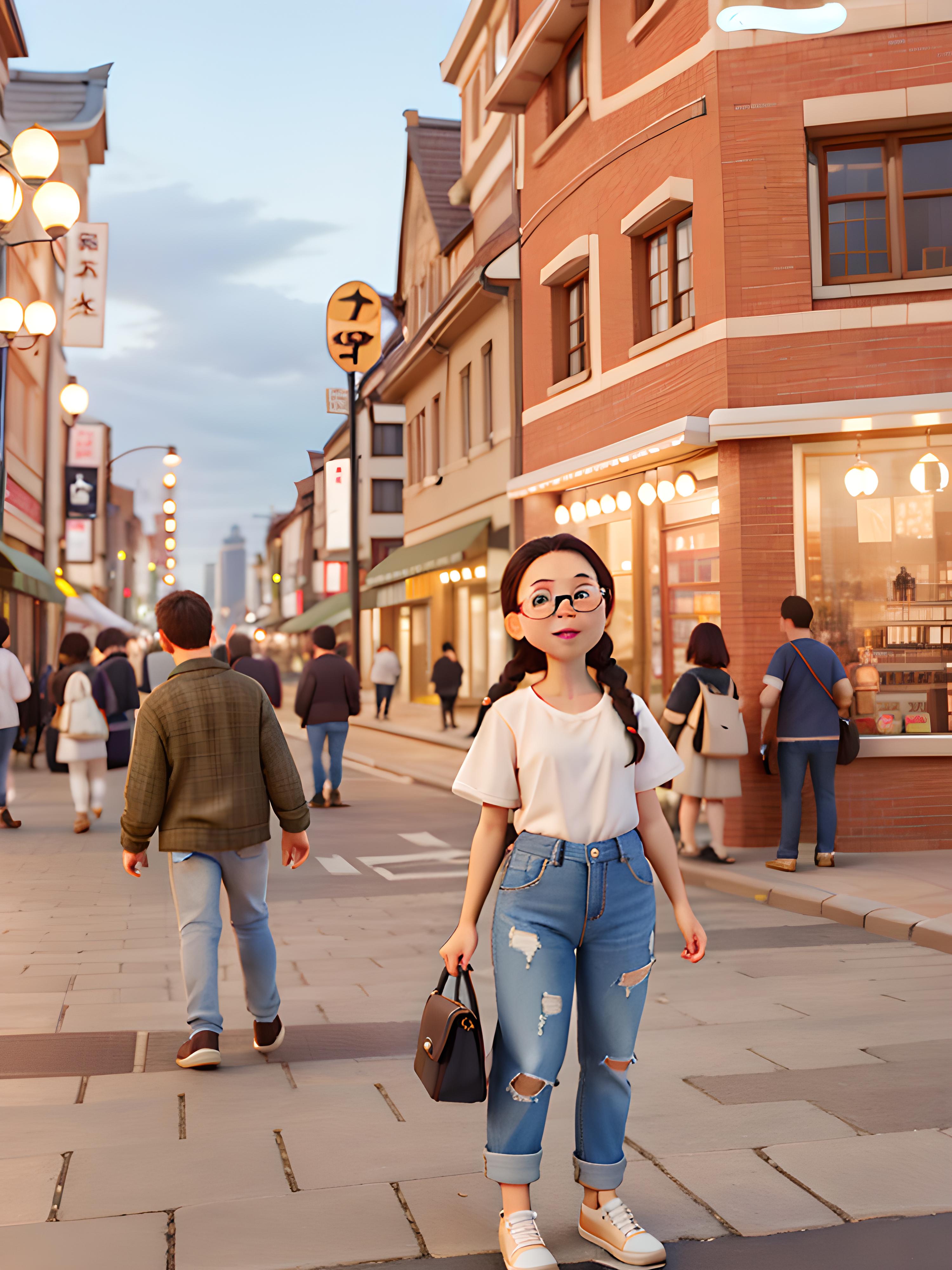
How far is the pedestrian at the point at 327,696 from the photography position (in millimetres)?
13453

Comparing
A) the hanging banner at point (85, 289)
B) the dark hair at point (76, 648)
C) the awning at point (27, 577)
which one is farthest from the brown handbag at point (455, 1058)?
the hanging banner at point (85, 289)

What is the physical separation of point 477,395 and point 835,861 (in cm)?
1588

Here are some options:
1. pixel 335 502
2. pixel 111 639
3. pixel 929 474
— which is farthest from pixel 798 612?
pixel 335 502

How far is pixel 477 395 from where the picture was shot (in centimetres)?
2406

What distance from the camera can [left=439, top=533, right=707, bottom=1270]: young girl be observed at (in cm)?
307

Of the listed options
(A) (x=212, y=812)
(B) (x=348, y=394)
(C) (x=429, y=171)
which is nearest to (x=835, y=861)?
(A) (x=212, y=812)

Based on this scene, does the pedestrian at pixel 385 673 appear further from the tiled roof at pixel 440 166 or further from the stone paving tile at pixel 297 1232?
the stone paving tile at pixel 297 1232

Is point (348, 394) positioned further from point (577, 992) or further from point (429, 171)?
point (577, 992)

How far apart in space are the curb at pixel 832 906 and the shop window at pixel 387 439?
39679 millimetres

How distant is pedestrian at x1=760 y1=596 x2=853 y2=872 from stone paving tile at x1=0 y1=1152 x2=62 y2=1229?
676cm

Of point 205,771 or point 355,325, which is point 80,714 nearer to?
point 205,771

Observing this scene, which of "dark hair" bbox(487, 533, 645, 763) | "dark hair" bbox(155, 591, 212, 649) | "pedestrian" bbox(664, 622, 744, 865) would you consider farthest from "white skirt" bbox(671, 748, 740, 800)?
"dark hair" bbox(487, 533, 645, 763)

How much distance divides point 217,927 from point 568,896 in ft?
7.72

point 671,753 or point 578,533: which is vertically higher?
point 578,533
